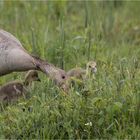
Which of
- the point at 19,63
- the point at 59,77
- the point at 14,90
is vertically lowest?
the point at 14,90

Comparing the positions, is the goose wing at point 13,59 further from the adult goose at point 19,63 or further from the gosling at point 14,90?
the gosling at point 14,90

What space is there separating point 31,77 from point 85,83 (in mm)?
586

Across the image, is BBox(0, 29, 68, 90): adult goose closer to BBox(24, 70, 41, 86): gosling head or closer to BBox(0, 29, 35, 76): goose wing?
BBox(0, 29, 35, 76): goose wing

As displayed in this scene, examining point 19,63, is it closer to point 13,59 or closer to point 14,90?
point 13,59

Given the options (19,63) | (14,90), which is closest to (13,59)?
(19,63)

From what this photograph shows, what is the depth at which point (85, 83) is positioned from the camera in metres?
4.90

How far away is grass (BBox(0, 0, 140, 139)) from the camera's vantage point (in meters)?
4.50

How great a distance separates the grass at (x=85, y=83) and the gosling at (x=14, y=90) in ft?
0.27

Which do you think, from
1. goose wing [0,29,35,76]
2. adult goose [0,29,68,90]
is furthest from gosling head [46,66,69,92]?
goose wing [0,29,35,76]

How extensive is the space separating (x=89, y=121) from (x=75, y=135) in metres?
0.15

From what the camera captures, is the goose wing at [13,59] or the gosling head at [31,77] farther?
the gosling head at [31,77]

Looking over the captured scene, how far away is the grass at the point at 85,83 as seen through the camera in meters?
4.50

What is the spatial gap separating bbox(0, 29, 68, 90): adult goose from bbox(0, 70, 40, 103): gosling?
0.14 meters

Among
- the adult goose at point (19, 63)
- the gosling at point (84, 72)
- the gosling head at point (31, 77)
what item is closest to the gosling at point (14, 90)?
the gosling head at point (31, 77)
